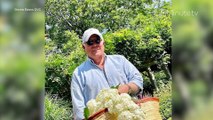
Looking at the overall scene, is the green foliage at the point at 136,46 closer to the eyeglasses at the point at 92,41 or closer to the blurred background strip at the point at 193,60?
the eyeglasses at the point at 92,41

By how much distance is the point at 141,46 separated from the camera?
327 centimetres

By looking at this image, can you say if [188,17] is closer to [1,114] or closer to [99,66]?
[99,66]

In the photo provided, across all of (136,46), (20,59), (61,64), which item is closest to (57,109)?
(61,64)

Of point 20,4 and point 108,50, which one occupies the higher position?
point 20,4

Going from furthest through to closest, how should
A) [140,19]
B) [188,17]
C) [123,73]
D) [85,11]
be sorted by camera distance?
[85,11], [140,19], [123,73], [188,17]

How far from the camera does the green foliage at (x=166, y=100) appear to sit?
3.08m

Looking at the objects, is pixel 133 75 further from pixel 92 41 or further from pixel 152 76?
pixel 152 76

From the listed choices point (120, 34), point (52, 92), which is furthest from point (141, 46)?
point (52, 92)

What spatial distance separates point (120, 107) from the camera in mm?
2371

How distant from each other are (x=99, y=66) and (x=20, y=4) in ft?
2.21

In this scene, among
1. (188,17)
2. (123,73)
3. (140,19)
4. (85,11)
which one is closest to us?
(188,17)

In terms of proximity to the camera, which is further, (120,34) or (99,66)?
(120,34)

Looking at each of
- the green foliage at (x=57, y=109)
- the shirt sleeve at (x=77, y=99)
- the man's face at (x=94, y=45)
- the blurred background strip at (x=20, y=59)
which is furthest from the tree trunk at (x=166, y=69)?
the blurred background strip at (x=20, y=59)

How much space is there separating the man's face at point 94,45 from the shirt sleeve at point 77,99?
0.61 ft
